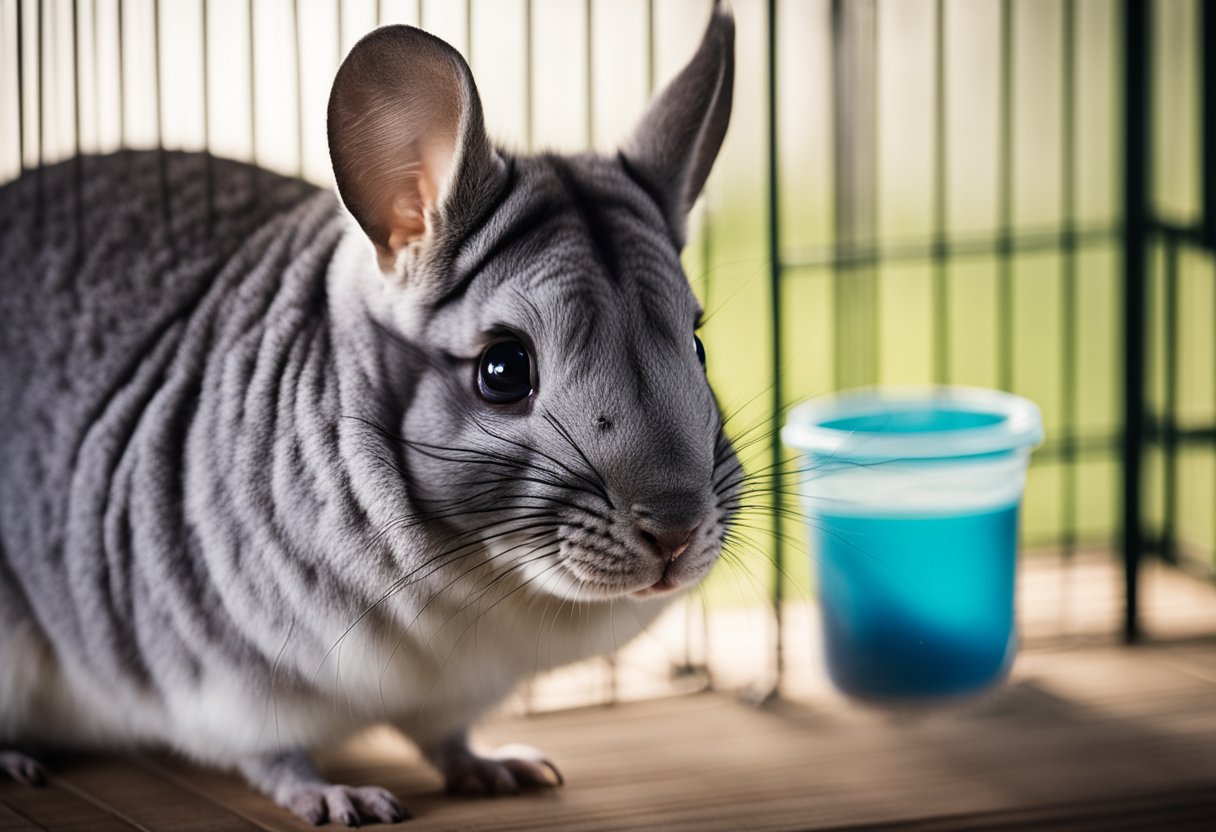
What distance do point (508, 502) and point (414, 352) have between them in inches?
8.7

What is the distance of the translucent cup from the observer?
2.31 meters

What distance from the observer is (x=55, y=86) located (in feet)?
6.95

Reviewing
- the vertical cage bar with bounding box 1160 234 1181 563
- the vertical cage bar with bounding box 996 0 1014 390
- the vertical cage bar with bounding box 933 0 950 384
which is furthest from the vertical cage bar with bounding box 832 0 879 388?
the vertical cage bar with bounding box 1160 234 1181 563

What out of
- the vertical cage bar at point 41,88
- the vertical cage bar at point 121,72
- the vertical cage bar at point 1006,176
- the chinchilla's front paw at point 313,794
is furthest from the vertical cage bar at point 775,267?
the vertical cage bar at point 41,88

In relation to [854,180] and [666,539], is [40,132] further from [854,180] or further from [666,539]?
[854,180]

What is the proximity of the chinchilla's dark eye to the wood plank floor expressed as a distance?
582 millimetres

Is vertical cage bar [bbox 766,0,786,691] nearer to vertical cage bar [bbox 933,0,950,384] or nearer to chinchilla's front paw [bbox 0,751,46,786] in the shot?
vertical cage bar [bbox 933,0,950,384]

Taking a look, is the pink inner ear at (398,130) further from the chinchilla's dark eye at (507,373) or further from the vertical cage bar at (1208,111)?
the vertical cage bar at (1208,111)

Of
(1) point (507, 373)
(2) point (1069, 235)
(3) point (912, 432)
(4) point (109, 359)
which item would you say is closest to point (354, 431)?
(1) point (507, 373)

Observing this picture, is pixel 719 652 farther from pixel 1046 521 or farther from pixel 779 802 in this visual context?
pixel 1046 521

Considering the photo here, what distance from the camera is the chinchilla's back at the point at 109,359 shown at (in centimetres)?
198

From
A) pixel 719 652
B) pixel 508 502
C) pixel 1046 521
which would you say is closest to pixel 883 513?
pixel 719 652

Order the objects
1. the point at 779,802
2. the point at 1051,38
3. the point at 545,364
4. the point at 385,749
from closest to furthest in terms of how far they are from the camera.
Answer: the point at 545,364 < the point at 779,802 < the point at 385,749 < the point at 1051,38

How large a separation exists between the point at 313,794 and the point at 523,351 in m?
0.67
